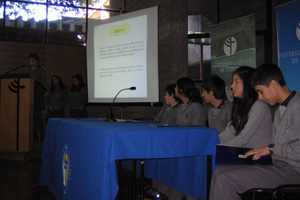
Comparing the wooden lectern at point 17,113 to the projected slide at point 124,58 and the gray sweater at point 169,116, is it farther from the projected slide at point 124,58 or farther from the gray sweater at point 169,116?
the gray sweater at point 169,116

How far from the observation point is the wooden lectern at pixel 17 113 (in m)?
4.42

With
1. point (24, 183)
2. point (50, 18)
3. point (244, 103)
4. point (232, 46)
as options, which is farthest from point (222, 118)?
point (50, 18)

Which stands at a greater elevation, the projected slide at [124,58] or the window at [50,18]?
the window at [50,18]

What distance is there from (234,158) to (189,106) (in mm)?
1153

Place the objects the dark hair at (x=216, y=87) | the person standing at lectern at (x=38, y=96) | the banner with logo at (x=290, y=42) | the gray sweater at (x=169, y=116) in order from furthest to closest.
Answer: the person standing at lectern at (x=38, y=96) → the banner with logo at (x=290, y=42) → the gray sweater at (x=169, y=116) → the dark hair at (x=216, y=87)

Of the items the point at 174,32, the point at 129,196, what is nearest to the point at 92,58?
the point at 174,32

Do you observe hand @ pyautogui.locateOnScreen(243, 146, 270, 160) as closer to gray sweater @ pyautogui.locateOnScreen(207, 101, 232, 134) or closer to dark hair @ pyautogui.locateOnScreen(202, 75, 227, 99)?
gray sweater @ pyautogui.locateOnScreen(207, 101, 232, 134)

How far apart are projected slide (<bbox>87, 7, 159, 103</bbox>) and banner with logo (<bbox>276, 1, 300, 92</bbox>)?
4.77ft

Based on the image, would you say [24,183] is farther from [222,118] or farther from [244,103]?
[244,103]

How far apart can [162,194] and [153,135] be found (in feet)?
4.22

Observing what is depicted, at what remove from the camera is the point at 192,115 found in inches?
109

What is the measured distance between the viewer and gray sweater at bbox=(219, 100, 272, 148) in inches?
74.4

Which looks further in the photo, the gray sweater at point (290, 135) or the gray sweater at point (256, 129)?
the gray sweater at point (256, 129)

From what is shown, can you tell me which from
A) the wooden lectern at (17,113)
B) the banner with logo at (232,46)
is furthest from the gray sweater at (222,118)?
the wooden lectern at (17,113)
